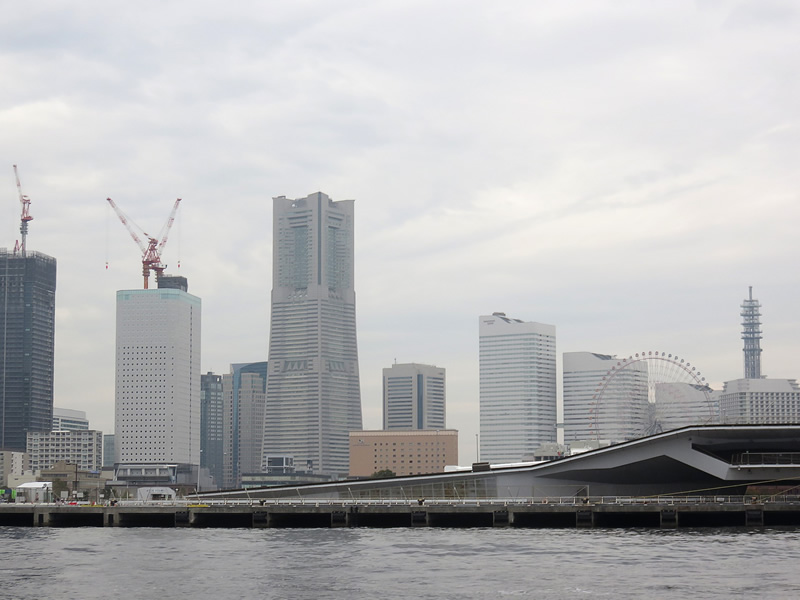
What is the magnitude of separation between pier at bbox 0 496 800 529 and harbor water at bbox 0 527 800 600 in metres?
7.12

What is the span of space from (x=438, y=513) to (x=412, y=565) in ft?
135

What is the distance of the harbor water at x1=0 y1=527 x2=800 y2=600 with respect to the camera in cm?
6688

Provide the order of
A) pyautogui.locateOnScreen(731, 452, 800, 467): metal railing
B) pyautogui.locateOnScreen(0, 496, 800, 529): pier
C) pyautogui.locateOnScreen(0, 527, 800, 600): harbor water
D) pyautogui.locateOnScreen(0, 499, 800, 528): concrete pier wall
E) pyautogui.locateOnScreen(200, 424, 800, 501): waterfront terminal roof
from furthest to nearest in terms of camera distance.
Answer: pyautogui.locateOnScreen(731, 452, 800, 467): metal railing < pyautogui.locateOnScreen(200, 424, 800, 501): waterfront terminal roof < pyautogui.locateOnScreen(0, 496, 800, 529): pier < pyautogui.locateOnScreen(0, 499, 800, 528): concrete pier wall < pyautogui.locateOnScreen(0, 527, 800, 600): harbor water

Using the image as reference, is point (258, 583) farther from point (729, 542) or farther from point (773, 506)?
point (773, 506)

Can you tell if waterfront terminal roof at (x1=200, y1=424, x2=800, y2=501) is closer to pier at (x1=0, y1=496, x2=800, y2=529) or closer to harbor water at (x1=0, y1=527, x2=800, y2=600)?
pier at (x1=0, y1=496, x2=800, y2=529)

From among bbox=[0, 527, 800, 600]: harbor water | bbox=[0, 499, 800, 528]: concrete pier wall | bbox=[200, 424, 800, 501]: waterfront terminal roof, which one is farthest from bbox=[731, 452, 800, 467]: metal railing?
bbox=[0, 527, 800, 600]: harbor water

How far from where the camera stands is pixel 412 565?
260 feet

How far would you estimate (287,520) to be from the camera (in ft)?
407

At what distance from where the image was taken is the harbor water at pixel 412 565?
219ft

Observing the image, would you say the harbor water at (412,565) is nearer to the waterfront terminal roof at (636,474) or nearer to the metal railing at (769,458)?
the waterfront terminal roof at (636,474)

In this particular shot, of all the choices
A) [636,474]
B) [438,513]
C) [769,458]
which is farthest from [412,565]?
[636,474]

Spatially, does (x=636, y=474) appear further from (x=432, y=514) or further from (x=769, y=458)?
(x=432, y=514)

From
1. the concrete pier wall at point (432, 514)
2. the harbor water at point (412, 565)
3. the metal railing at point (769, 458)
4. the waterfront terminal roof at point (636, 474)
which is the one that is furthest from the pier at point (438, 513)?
the harbor water at point (412, 565)

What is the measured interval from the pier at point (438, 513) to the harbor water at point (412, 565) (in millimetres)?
7117
